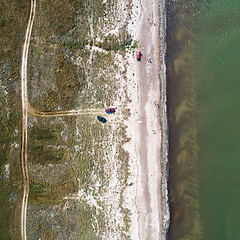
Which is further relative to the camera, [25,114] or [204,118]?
[25,114]

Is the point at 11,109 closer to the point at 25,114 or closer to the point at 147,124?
the point at 25,114

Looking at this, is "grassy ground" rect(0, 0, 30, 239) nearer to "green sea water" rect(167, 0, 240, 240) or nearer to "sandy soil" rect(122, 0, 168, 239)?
"sandy soil" rect(122, 0, 168, 239)

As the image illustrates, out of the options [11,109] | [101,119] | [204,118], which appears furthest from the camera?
[11,109]

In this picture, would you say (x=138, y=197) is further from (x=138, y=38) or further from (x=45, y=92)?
(x=138, y=38)

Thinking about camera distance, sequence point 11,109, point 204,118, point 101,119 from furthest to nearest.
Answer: point 11,109 < point 101,119 < point 204,118

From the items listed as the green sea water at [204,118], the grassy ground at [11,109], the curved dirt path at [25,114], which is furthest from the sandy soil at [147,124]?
the grassy ground at [11,109]

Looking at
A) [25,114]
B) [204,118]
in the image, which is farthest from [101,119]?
[204,118]

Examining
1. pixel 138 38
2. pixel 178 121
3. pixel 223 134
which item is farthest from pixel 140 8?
pixel 223 134
